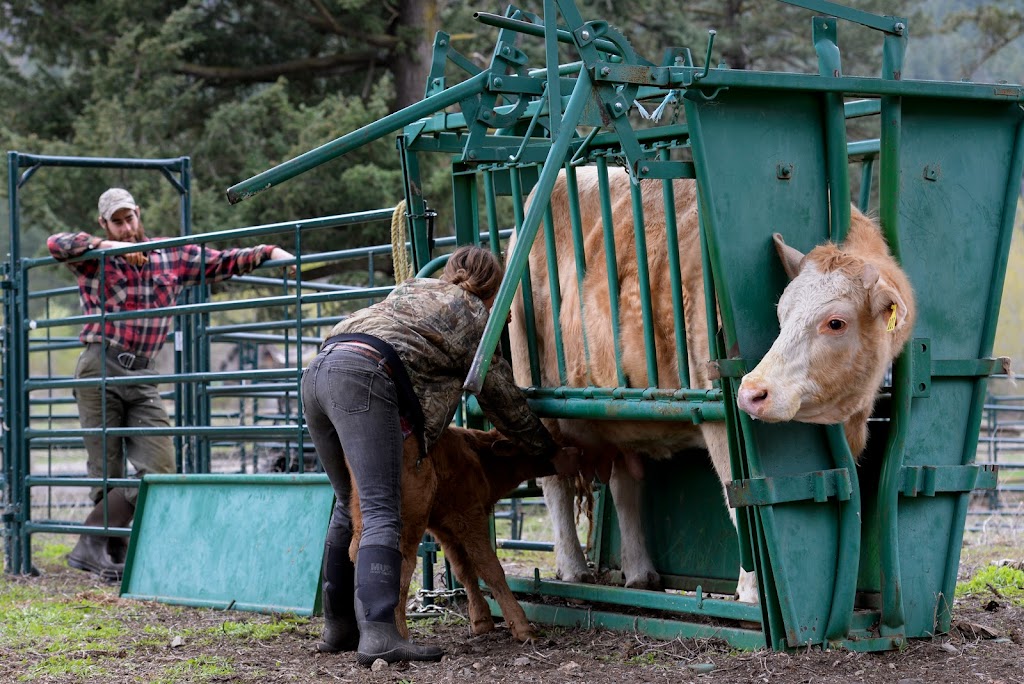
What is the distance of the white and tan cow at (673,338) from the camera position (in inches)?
170

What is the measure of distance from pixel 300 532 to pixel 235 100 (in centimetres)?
1201

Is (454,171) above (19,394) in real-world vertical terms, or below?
above

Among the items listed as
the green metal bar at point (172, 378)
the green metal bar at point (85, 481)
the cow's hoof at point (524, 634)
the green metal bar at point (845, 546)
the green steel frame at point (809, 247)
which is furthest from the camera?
the green metal bar at point (85, 481)

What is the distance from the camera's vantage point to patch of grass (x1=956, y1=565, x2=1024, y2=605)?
20.1 feet

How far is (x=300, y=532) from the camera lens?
652 centimetres

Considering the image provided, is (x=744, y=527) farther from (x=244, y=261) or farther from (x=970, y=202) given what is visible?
(x=244, y=261)

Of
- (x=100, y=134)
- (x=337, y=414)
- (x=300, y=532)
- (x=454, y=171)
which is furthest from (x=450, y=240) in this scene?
(x=100, y=134)

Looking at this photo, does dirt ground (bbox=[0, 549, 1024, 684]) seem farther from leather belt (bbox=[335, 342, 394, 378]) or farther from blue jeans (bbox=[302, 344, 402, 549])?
leather belt (bbox=[335, 342, 394, 378])

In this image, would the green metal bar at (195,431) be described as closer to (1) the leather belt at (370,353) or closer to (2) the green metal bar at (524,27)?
(1) the leather belt at (370,353)

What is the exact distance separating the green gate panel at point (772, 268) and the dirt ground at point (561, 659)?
0.74 feet

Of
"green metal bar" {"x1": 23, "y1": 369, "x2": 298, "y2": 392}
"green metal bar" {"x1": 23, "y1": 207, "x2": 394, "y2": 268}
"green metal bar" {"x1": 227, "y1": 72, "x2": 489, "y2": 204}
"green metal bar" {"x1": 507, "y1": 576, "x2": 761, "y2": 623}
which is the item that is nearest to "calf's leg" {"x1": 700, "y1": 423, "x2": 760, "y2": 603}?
"green metal bar" {"x1": 507, "y1": 576, "x2": 761, "y2": 623}

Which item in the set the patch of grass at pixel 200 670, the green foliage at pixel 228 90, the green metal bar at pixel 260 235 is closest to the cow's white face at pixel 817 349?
the patch of grass at pixel 200 670

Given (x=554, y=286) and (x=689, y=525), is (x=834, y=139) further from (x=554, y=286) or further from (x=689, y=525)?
(x=689, y=525)

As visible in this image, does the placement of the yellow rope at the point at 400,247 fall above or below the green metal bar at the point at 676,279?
above
